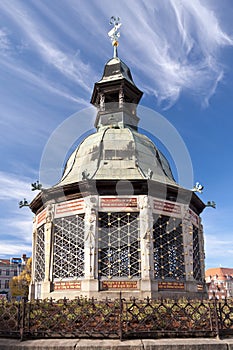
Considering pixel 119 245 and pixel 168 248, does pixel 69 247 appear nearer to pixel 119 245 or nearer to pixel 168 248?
pixel 119 245

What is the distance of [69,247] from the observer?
15125 mm

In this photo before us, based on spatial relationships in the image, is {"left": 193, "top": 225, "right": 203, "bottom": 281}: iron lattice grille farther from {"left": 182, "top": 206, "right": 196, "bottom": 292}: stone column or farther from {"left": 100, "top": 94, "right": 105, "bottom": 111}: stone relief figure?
{"left": 100, "top": 94, "right": 105, "bottom": 111}: stone relief figure

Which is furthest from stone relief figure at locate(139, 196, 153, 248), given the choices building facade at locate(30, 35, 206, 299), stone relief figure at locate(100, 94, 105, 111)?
stone relief figure at locate(100, 94, 105, 111)

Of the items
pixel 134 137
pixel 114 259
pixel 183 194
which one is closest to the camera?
pixel 114 259

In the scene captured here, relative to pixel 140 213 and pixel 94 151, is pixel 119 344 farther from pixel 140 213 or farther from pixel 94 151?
pixel 94 151

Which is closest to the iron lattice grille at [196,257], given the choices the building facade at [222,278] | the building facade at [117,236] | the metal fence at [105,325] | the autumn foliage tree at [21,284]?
the building facade at [117,236]

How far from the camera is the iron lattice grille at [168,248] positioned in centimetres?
1487

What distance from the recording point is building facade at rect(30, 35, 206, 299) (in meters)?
14.1

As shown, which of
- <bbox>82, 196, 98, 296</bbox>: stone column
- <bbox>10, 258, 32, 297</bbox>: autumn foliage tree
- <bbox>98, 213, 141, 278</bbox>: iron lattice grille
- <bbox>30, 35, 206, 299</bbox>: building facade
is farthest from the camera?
<bbox>10, 258, 32, 297</bbox>: autumn foliage tree

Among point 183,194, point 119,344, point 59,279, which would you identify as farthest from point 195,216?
point 119,344

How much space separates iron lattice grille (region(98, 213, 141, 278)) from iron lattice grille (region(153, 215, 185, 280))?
40.3 inches

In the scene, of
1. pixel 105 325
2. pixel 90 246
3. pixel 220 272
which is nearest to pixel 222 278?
pixel 220 272

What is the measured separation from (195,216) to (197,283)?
3935mm

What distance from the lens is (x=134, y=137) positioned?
19.7 m
